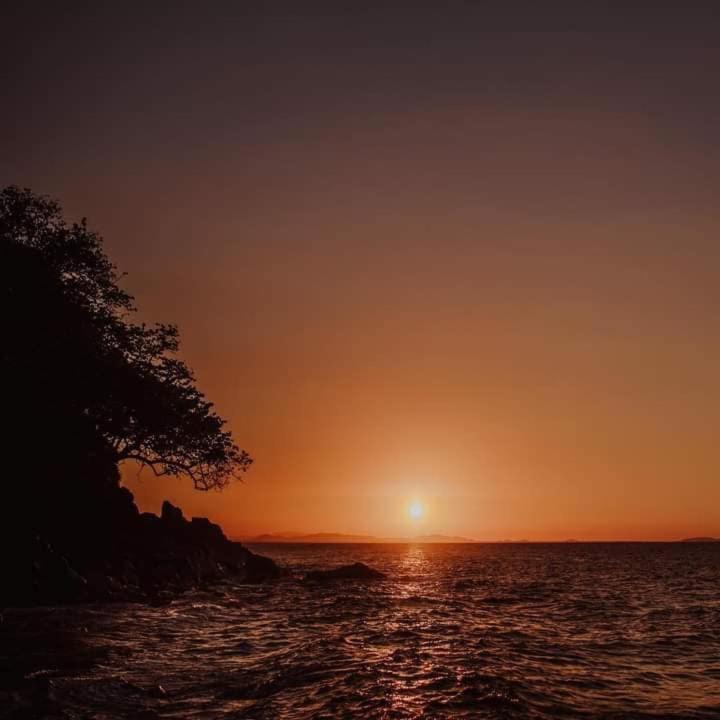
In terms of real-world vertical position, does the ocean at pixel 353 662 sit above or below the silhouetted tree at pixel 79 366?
below

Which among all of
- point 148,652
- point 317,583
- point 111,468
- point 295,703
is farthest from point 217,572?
point 295,703

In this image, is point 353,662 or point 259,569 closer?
point 353,662

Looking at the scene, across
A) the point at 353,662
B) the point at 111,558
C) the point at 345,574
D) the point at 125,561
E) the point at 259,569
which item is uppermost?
the point at 111,558

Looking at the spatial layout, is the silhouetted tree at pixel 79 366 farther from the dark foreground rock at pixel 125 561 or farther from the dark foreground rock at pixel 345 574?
the dark foreground rock at pixel 345 574

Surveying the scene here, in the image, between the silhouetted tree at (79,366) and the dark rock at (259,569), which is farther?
the dark rock at (259,569)

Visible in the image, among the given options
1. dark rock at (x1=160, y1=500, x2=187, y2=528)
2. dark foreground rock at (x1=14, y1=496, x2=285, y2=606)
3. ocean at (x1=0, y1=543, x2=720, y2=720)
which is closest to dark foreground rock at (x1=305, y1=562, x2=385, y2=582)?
dark foreground rock at (x1=14, y1=496, x2=285, y2=606)

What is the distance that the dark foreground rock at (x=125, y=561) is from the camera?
25.4 meters

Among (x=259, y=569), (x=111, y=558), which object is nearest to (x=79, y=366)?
(x=111, y=558)

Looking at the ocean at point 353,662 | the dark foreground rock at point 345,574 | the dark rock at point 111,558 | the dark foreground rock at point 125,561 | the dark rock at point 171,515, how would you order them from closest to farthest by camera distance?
the ocean at point 353,662
the dark rock at point 111,558
the dark foreground rock at point 125,561
the dark rock at point 171,515
the dark foreground rock at point 345,574

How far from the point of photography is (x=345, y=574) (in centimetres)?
5353

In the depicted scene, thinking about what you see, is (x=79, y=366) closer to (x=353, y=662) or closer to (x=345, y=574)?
(x=353, y=662)

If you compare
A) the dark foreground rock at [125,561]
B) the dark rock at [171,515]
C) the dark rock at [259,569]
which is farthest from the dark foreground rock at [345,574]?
the dark rock at [171,515]

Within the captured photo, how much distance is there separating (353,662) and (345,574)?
37.8 meters

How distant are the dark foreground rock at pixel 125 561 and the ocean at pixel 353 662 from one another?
2.23 m
